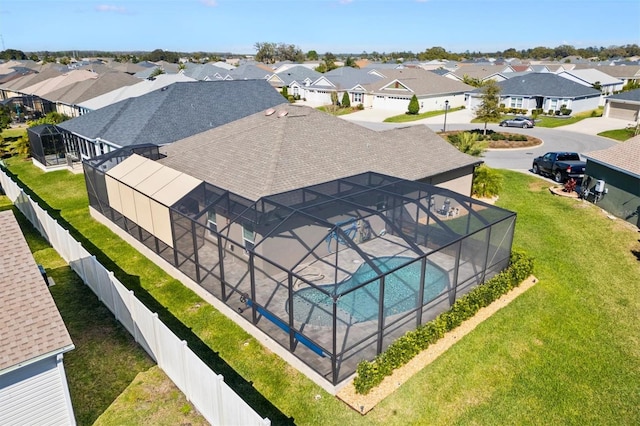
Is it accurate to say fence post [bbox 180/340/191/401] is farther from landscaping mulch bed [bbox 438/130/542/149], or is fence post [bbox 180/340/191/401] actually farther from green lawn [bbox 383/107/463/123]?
green lawn [bbox 383/107/463/123]

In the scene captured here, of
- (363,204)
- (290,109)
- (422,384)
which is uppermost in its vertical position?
(290,109)

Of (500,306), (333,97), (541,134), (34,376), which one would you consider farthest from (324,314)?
(333,97)

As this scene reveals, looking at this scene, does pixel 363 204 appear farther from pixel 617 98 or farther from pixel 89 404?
pixel 617 98

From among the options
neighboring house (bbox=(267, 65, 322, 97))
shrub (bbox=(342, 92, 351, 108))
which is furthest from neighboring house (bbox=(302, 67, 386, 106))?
shrub (bbox=(342, 92, 351, 108))

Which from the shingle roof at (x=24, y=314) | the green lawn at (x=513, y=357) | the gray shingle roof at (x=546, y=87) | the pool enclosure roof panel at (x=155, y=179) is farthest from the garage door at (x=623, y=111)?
the shingle roof at (x=24, y=314)

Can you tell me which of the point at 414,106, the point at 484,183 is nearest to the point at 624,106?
the point at 414,106

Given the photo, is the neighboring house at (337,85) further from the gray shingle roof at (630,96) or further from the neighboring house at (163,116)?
the neighboring house at (163,116)
